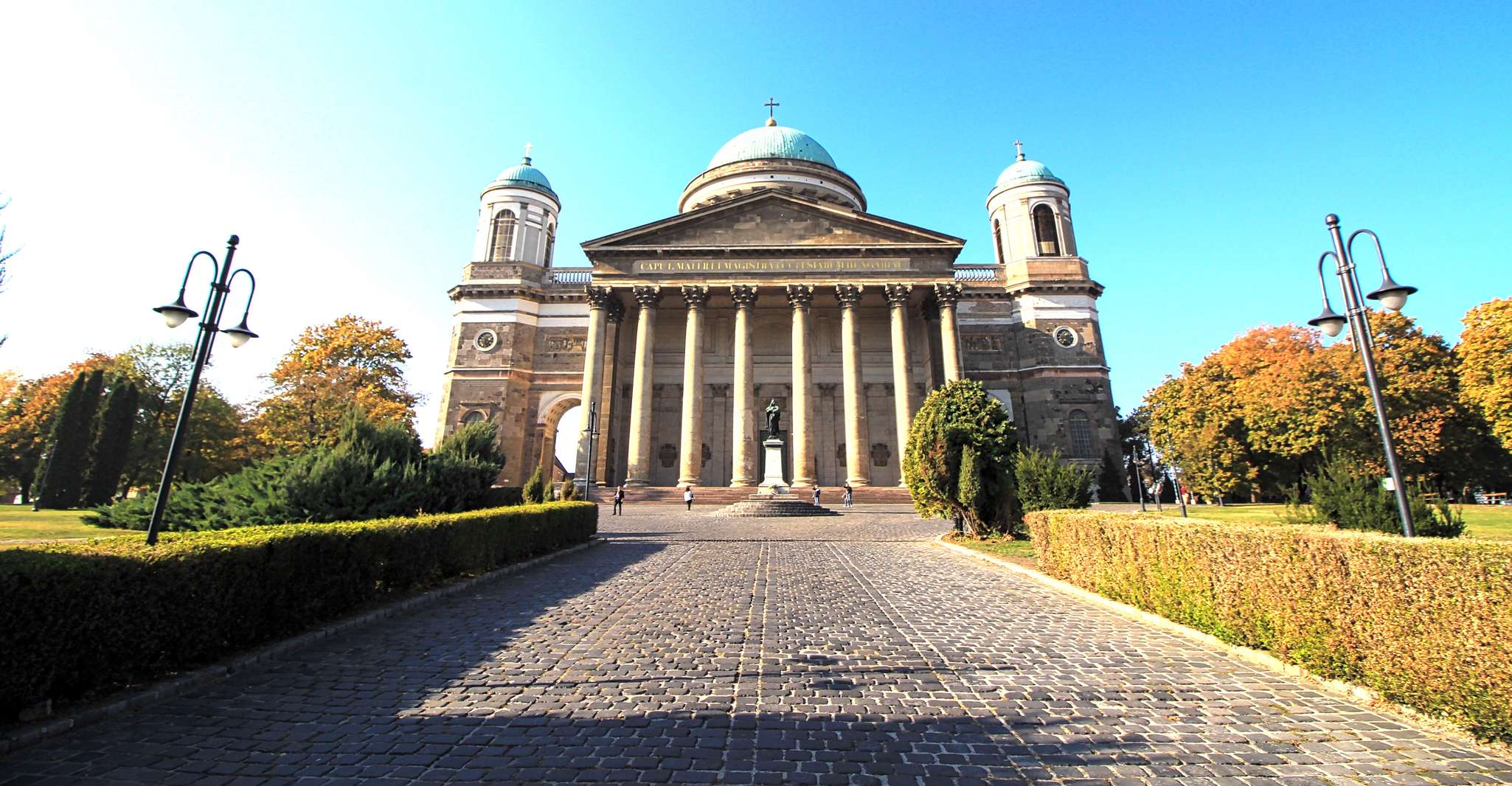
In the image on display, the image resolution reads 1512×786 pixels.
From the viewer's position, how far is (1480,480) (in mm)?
33219

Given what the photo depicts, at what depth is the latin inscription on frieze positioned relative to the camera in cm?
3130

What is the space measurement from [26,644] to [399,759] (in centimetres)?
257

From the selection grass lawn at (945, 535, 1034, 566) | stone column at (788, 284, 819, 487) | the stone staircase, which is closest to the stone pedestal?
the stone staircase

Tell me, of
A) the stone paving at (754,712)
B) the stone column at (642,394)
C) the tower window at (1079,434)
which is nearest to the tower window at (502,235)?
the stone column at (642,394)

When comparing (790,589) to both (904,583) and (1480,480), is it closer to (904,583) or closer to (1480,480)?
(904,583)

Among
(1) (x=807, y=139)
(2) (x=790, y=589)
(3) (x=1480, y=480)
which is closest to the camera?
(2) (x=790, y=589)

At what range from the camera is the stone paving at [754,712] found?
3238mm

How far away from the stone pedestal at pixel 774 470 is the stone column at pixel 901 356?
6.65 metres

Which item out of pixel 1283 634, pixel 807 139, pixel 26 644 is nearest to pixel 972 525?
pixel 1283 634

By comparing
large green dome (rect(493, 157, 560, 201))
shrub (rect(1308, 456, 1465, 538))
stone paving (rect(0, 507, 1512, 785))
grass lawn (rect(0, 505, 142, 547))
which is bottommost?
stone paving (rect(0, 507, 1512, 785))

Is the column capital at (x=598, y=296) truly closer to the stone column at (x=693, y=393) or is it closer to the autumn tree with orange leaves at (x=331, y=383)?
the stone column at (x=693, y=393)

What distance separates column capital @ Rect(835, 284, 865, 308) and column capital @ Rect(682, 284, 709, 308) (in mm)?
6727

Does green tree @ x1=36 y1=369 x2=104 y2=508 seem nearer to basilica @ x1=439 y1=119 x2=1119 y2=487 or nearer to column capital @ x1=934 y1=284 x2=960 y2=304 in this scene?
basilica @ x1=439 y1=119 x2=1119 y2=487

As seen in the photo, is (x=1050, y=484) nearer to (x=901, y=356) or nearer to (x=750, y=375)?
(x=901, y=356)
